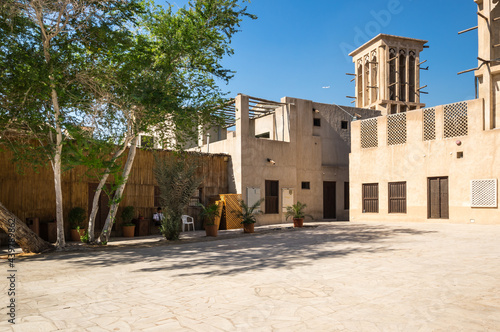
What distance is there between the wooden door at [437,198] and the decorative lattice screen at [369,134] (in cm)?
367

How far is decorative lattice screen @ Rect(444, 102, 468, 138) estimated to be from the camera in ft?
57.6

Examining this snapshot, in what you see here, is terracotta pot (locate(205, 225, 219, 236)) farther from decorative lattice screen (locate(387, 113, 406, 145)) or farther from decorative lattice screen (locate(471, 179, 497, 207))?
decorative lattice screen (locate(471, 179, 497, 207))

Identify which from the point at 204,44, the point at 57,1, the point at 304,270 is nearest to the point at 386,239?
the point at 304,270

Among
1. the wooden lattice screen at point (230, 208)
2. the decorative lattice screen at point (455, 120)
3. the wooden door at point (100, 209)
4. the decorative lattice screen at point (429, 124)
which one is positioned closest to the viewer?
the wooden door at point (100, 209)

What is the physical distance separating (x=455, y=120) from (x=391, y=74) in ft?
57.1

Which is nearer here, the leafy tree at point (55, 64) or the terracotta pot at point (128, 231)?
the leafy tree at point (55, 64)

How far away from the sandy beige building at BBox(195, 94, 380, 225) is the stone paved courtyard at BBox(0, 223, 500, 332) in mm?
9931

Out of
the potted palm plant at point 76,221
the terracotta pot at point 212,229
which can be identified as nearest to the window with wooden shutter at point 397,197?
the terracotta pot at point 212,229

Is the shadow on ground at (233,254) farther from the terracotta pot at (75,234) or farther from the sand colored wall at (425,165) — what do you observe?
the sand colored wall at (425,165)

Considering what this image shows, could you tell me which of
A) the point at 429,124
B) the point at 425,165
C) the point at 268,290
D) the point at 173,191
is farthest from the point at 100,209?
the point at 429,124

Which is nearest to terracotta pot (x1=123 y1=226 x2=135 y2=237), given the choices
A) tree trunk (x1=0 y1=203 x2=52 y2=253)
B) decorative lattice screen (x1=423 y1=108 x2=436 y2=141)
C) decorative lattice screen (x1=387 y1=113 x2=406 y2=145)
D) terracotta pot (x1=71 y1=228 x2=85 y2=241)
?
terracotta pot (x1=71 y1=228 x2=85 y2=241)

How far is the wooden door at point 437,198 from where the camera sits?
59.3ft

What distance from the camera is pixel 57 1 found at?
10.4m

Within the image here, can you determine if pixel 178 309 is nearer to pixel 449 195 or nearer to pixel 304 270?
pixel 304 270
